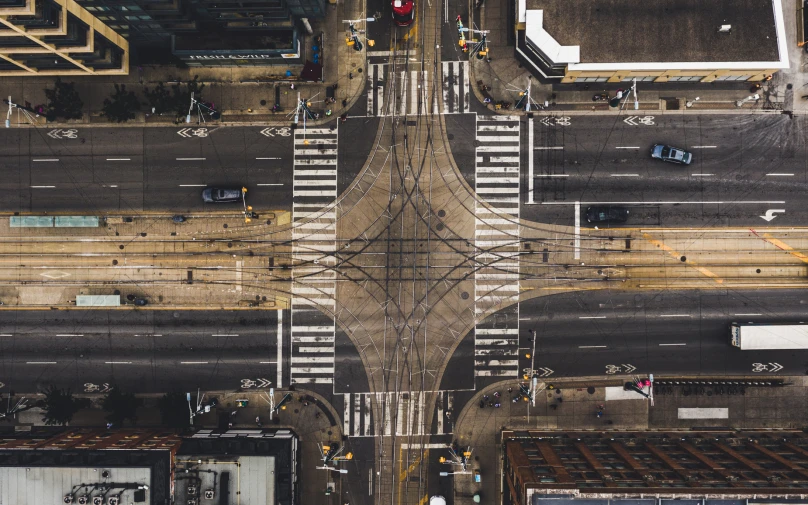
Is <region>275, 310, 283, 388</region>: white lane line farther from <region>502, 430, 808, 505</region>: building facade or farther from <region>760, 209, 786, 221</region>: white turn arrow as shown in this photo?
<region>760, 209, 786, 221</region>: white turn arrow

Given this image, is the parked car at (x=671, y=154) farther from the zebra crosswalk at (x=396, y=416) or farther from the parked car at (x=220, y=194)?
the parked car at (x=220, y=194)

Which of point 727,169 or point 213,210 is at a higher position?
point 727,169

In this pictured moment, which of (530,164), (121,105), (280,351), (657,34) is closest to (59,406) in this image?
(280,351)

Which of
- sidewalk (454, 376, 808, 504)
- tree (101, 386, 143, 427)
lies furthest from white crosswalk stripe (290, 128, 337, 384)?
sidewalk (454, 376, 808, 504)

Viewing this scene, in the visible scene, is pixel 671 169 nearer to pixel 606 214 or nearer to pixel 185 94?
pixel 606 214

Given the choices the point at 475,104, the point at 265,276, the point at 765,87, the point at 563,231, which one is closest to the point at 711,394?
the point at 563,231

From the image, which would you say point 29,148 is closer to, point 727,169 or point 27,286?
point 27,286
